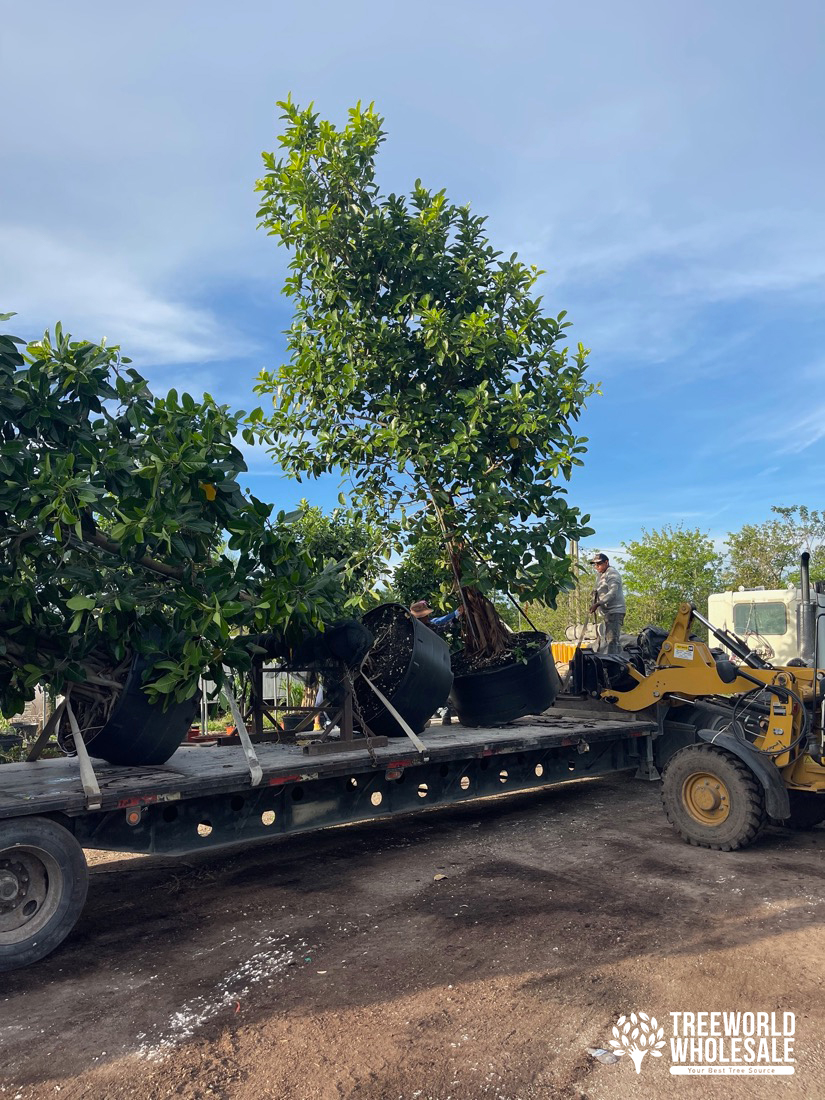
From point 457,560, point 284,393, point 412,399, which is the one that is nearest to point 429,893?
point 457,560

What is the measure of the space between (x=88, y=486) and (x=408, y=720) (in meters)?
3.99

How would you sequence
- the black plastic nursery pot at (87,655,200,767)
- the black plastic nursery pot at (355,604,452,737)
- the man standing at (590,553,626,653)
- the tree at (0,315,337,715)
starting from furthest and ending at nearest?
the man standing at (590,553,626,653)
the black plastic nursery pot at (355,604,452,737)
the black plastic nursery pot at (87,655,200,767)
the tree at (0,315,337,715)

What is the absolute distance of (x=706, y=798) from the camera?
715 centimetres

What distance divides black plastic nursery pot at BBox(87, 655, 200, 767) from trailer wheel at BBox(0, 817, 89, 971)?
116cm

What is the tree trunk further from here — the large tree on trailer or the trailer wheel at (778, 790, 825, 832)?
the large tree on trailer

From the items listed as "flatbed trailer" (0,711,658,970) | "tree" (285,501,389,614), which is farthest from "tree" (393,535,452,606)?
"flatbed trailer" (0,711,658,970)

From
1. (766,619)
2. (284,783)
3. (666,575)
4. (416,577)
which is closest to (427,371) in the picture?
(416,577)

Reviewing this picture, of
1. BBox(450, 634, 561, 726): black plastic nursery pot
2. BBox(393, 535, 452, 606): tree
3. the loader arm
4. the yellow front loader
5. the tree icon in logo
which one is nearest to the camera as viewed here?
the tree icon in logo

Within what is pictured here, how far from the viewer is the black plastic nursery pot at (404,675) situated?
25.4ft

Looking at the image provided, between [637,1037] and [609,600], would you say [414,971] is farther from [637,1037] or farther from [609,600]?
[609,600]

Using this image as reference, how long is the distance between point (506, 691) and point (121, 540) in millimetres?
5015

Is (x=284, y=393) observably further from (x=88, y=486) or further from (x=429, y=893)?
(x=429, y=893)

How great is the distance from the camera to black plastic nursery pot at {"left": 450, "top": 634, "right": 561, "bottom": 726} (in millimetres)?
9031

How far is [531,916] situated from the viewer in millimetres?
5410
